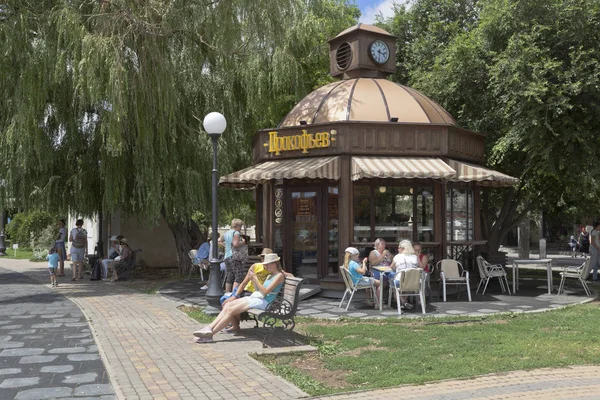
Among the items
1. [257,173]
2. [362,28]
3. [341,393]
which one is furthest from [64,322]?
A: [362,28]

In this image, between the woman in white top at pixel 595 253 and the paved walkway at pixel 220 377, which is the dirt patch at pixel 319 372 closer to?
the paved walkway at pixel 220 377

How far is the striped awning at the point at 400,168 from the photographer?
38.9 feet

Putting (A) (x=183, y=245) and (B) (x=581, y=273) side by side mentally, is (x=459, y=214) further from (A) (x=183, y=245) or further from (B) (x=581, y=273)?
(A) (x=183, y=245)

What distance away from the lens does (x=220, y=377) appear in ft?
20.3

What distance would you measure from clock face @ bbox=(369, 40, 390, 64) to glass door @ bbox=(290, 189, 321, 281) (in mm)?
4198

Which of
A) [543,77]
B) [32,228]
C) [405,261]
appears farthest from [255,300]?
[32,228]

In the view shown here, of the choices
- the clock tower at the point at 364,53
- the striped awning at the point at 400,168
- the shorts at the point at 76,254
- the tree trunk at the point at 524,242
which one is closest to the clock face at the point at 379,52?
the clock tower at the point at 364,53

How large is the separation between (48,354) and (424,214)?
839 cm

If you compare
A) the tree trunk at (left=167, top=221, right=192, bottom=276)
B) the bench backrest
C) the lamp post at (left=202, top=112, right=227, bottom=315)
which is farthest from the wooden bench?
the tree trunk at (left=167, top=221, right=192, bottom=276)

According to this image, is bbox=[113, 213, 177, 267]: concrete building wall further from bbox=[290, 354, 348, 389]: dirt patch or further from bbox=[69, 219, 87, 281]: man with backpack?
bbox=[290, 354, 348, 389]: dirt patch

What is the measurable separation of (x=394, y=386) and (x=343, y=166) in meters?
7.31

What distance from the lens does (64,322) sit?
9.66m

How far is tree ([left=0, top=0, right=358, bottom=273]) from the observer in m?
13.4

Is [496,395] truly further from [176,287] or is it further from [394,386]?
[176,287]
